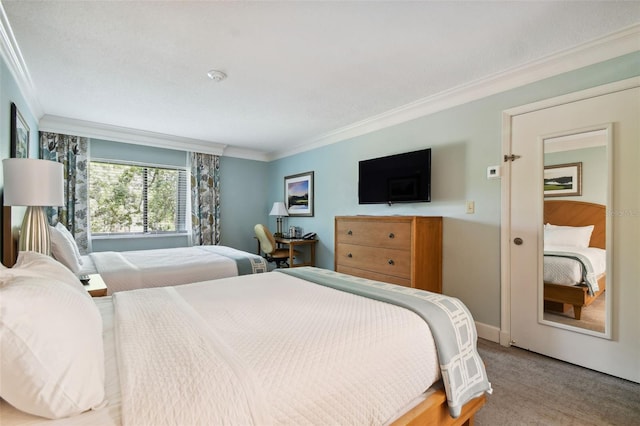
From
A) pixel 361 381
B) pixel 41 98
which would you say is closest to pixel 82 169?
pixel 41 98

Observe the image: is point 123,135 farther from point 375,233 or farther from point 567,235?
point 567,235

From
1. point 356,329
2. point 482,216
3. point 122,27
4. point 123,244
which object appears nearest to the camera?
point 356,329

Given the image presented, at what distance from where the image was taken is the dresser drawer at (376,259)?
2867 millimetres

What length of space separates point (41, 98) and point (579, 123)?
5056 mm

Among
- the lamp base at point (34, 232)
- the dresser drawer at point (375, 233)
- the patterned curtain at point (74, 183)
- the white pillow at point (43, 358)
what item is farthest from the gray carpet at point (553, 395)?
the patterned curtain at point (74, 183)

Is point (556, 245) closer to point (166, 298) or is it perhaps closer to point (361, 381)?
point (361, 381)

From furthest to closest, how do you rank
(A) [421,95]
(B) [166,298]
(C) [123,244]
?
(C) [123,244]
(A) [421,95]
(B) [166,298]

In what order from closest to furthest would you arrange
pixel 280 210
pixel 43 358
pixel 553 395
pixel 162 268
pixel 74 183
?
pixel 43 358, pixel 553 395, pixel 162 268, pixel 74 183, pixel 280 210

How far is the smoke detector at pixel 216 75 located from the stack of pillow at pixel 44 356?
7.19 feet

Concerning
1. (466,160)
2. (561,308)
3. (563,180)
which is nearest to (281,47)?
(466,160)

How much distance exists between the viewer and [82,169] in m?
4.09

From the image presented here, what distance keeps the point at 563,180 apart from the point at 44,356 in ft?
10.1

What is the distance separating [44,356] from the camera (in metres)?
0.69

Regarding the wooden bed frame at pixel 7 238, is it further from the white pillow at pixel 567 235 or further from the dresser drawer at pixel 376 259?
the white pillow at pixel 567 235
